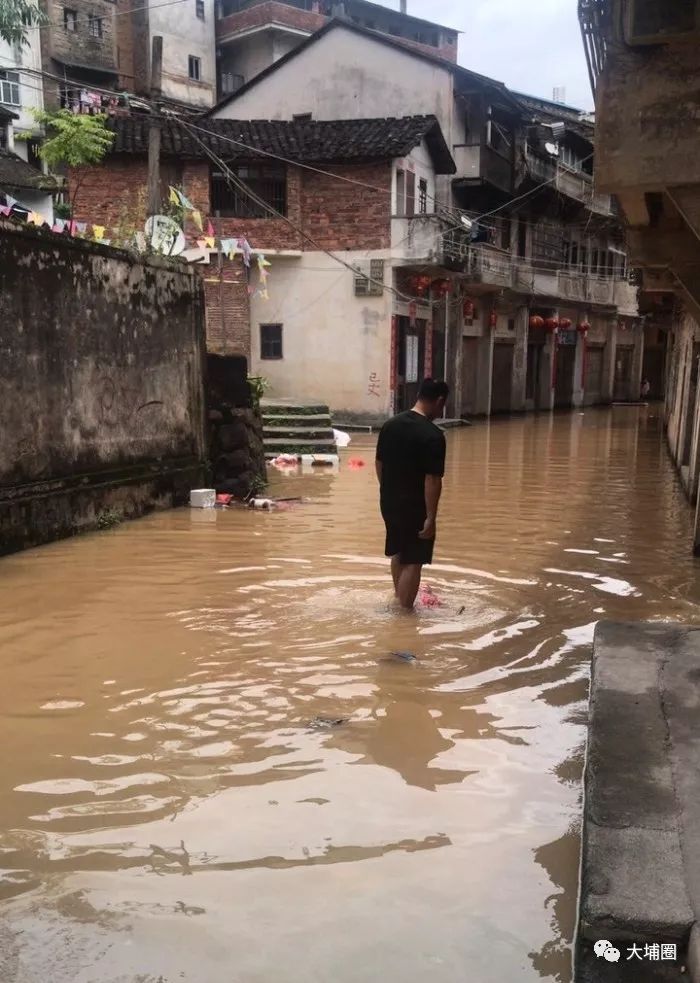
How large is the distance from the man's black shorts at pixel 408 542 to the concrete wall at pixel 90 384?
3.87 meters

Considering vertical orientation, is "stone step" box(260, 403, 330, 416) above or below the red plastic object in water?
above

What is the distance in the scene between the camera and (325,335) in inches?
974

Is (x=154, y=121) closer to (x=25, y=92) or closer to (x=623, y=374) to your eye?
(x=25, y=92)

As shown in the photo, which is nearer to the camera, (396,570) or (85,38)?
(396,570)

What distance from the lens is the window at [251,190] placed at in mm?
23828

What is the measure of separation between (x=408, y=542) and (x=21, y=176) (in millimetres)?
27813

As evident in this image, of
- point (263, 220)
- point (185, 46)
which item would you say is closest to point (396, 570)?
point (263, 220)

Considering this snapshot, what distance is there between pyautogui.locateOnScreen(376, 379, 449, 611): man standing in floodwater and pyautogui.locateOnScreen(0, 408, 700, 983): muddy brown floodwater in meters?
0.49

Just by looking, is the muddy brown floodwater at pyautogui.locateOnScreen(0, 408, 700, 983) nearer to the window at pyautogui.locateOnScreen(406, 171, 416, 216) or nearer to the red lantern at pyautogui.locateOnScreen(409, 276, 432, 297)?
the red lantern at pyautogui.locateOnScreen(409, 276, 432, 297)

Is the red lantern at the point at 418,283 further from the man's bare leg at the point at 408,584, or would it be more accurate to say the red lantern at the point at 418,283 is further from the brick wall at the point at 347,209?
the man's bare leg at the point at 408,584

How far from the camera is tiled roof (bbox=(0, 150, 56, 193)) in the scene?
28438 millimetres

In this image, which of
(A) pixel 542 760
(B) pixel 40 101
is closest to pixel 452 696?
(A) pixel 542 760

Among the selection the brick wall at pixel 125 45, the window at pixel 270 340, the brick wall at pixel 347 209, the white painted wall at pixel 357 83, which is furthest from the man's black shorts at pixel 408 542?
the brick wall at pixel 125 45

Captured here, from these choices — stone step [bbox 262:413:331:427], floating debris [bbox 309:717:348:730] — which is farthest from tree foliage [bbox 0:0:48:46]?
floating debris [bbox 309:717:348:730]
